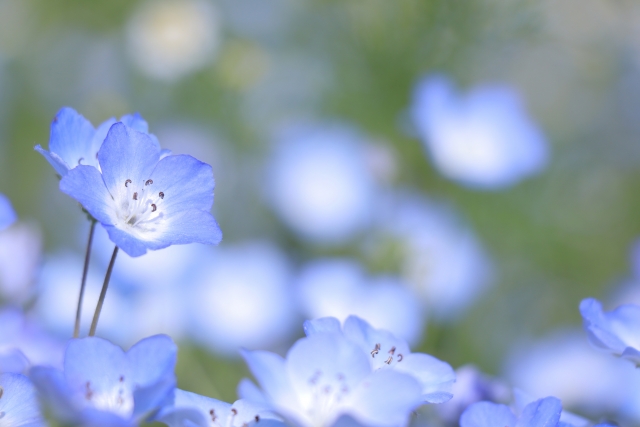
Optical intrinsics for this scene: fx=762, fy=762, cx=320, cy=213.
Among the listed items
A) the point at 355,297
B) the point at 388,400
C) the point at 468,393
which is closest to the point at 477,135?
the point at 355,297

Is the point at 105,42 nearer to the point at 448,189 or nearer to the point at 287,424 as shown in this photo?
the point at 448,189

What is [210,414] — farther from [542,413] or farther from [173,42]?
[173,42]

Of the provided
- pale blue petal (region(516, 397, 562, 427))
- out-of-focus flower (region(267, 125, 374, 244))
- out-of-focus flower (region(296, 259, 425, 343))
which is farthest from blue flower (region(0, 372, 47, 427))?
out-of-focus flower (region(267, 125, 374, 244))

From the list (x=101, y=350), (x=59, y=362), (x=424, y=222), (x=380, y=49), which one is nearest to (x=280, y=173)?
(x=380, y=49)

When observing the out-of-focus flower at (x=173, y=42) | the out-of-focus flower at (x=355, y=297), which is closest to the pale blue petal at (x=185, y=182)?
the out-of-focus flower at (x=355, y=297)

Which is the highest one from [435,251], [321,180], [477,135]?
[321,180]

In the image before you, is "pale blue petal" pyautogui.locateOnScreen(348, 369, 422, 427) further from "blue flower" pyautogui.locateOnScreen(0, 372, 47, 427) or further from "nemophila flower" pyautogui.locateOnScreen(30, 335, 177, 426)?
"blue flower" pyautogui.locateOnScreen(0, 372, 47, 427)
